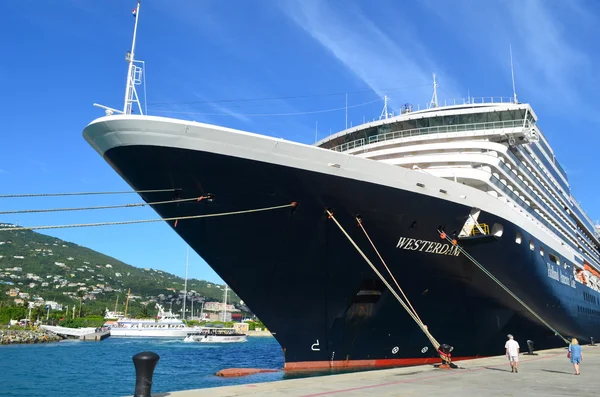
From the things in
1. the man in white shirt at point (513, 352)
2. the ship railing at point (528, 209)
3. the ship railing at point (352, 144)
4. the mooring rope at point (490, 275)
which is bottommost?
the man in white shirt at point (513, 352)

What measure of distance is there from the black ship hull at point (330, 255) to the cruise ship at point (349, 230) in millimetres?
37

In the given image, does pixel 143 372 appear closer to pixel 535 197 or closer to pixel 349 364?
pixel 349 364

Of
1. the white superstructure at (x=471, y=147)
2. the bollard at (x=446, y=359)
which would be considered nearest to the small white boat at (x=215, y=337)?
the white superstructure at (x=471, y=147)

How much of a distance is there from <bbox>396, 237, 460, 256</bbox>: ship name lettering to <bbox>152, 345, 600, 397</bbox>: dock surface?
328 centimetres

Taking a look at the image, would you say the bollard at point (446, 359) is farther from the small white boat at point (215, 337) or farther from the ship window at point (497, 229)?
the small white boat at point (215, 337)

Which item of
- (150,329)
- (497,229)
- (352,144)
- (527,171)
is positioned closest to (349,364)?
(497,229)

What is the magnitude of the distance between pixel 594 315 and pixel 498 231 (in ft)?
56.1

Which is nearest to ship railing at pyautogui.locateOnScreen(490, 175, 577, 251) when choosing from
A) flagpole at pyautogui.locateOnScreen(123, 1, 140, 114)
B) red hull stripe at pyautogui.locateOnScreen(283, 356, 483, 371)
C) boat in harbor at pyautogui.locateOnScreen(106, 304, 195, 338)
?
red hull stripe at pyautogui.locateOnScreen(283, 356, 483, 371)

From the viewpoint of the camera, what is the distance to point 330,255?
1323cm

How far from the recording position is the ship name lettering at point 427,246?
13742 mm

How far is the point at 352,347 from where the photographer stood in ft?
46.2

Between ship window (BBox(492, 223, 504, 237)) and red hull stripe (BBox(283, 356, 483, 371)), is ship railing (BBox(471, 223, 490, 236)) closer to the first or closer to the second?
ship window (BBox(492, 223, 504, 237))

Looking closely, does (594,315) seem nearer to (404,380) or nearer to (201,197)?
(404,380)

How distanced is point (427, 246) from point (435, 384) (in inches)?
205
